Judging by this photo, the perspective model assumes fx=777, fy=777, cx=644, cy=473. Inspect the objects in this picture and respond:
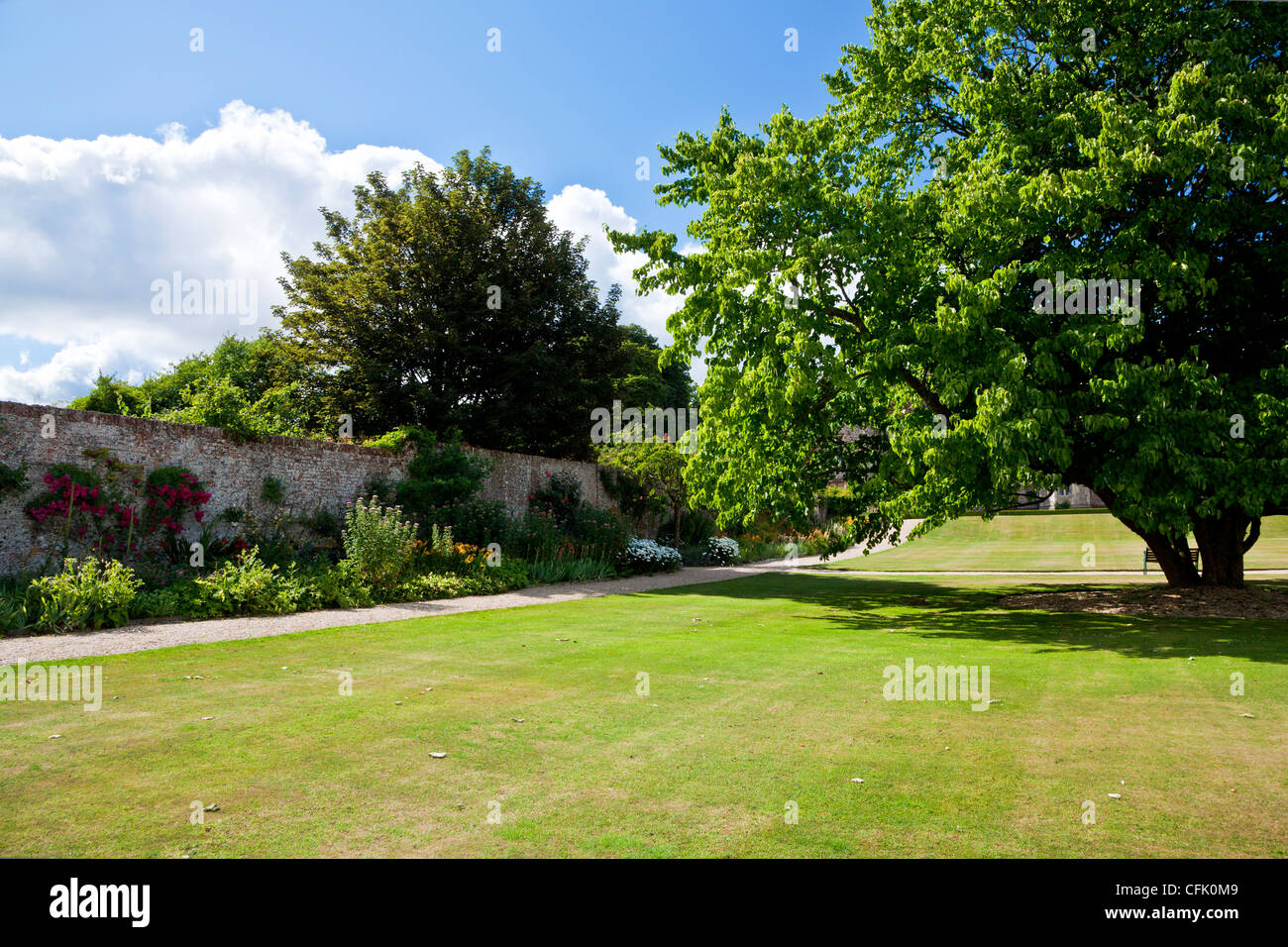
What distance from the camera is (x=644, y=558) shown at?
19.2 metres

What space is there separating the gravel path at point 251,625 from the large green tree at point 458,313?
30.0 ft

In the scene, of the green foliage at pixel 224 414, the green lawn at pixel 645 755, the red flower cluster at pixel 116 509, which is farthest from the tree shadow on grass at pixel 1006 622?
the red flower cluster at pixel 116 509

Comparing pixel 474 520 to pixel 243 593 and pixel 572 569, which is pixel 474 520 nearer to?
pixel 572 569

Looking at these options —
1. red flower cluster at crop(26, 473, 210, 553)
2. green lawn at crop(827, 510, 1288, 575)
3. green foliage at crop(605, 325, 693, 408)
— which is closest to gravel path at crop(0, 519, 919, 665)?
red flower cluster at crop(26, 473, 210, 553)

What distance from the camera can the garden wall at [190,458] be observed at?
1040 centimetres

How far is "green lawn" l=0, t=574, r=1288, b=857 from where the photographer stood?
11.0 feet

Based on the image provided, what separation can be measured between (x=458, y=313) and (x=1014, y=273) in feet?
53.2

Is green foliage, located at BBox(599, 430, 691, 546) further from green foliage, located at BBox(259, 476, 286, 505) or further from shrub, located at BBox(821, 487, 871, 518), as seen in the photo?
green foliage, located at BBox(259, 476, 286, 505)

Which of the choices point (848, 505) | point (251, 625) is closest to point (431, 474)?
point (251, 625)

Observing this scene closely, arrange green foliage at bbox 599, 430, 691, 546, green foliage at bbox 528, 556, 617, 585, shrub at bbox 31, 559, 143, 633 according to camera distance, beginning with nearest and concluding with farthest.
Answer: shrub at bbox 31, 559, 143, 633 < green foliage at bbox 528, 556, 617, 585 < green foliage at bbox 599, 430, 691, 546

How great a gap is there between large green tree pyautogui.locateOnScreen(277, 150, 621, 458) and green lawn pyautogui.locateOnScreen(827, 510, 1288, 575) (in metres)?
10.7

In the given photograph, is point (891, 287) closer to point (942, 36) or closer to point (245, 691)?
point (942, 36)
